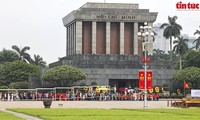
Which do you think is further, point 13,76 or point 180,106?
point 13,76

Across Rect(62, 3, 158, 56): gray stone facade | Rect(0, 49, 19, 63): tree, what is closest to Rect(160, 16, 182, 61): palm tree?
Rect(62, 3, 158, 56): gray stone facade

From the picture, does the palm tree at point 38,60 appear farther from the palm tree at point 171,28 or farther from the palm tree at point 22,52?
the palm tree at point 171,28

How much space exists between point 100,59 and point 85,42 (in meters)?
10.1

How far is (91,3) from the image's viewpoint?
10925 centimetres

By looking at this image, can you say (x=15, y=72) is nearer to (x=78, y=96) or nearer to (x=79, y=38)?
(x=79, y=38)

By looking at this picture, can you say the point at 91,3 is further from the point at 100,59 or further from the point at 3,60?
the point at 3,60

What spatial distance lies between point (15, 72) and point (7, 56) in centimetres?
3037

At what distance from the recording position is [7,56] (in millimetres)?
145625

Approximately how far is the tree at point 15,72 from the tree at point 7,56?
2725 cm

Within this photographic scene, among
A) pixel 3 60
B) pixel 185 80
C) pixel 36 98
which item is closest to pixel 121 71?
pixel 185 80

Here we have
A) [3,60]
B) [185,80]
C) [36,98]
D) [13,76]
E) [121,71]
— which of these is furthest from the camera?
[3,60]

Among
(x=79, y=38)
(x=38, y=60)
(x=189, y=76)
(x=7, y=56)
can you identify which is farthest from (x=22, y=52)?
(x=189, y=76)

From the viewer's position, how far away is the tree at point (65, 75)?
8938cm

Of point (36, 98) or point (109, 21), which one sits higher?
point (109, 21)
